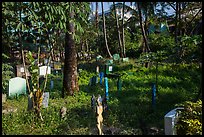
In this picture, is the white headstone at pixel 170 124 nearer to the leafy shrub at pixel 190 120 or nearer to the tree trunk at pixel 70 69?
the leafy shrub at pixel 190 120

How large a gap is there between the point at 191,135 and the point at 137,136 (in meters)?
1.11

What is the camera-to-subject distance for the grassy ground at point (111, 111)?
5.88 meters

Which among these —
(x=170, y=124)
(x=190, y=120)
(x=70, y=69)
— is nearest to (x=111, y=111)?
(x=170, y=124)

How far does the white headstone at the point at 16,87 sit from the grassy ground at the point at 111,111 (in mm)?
594

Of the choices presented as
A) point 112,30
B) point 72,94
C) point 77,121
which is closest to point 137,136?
point 77,121

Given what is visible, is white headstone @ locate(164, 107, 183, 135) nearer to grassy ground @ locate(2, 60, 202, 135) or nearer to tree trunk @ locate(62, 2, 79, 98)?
grassy ground @ locate(2, 60, 202, 135)

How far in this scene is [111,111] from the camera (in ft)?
23.4

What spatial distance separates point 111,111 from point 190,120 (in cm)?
274

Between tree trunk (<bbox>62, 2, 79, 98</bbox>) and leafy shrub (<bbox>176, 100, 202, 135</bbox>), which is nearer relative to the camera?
leafy shrub (<bbox>176, 100, 202, 135</bbox>)

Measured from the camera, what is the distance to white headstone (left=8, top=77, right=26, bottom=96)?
384 inches

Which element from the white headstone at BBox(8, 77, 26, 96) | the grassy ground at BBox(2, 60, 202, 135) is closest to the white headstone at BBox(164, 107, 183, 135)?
the grassy ground at BBox(2, 60, 202, 135)

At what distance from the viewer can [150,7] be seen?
15812mm

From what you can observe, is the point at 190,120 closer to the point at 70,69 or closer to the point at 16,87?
the point at 70,69

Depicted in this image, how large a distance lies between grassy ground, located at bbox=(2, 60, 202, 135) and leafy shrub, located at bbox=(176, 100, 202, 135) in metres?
0.84
